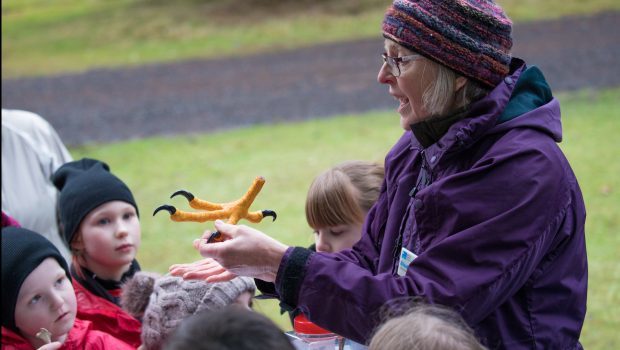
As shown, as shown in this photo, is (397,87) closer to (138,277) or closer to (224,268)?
(224,268)

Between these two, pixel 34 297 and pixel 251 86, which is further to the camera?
pixel 251 86

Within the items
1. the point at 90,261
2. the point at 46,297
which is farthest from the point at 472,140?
the point at 90,261

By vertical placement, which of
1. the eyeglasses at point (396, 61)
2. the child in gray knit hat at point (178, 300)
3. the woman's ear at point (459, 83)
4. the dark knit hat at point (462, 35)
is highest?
the dark knit hat at point (462, 35)

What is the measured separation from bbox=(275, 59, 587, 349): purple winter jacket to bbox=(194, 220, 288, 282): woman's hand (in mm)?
41

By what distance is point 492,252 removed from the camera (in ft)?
7.57

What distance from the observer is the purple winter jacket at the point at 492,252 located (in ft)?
7.57

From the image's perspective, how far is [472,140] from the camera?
2.48m

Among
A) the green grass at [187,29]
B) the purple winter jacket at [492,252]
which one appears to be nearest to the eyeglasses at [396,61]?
the purple winter jacket at [492,252]

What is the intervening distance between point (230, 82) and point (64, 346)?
11984 millimetres

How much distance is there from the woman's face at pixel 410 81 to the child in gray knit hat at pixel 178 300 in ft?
3.53

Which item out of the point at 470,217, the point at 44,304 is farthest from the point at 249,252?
the point at 44,304

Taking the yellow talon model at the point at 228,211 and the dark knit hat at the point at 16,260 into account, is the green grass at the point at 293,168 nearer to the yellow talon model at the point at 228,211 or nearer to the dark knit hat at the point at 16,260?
the dark knit hat at the point at 16,260

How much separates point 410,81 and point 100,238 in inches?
71.8

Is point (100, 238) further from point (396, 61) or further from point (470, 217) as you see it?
point (470, 217)
